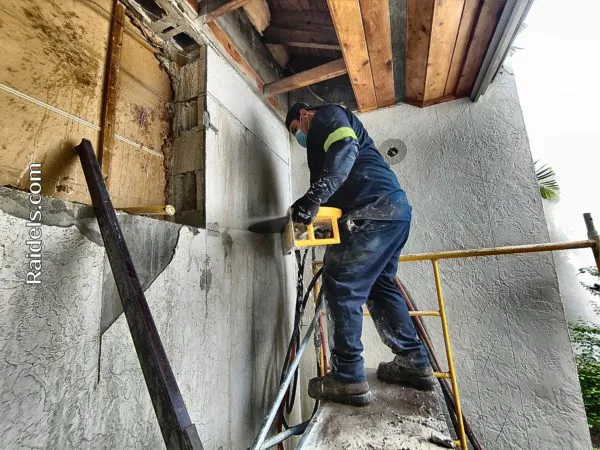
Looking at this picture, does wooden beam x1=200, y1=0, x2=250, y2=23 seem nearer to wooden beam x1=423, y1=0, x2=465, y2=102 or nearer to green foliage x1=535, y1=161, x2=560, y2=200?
wooden beam x1=423, y1=0, x2=465, y2=102

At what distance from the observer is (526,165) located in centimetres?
197

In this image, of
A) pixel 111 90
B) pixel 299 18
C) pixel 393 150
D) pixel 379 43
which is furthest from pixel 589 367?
pixel 111 90

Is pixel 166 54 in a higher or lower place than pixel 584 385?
higher

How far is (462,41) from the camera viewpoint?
172 cm

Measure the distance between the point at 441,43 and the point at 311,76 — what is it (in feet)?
2.80

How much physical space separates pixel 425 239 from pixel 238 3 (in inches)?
76.1

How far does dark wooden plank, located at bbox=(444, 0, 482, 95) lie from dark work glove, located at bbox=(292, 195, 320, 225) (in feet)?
4.44

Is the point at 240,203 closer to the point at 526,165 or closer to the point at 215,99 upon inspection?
the point at 215,99

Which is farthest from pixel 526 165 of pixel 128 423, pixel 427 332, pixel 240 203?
pixel 128 423

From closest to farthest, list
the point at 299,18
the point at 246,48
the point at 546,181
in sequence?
the point at 246,48
the point at 299,18
the point at 546,181

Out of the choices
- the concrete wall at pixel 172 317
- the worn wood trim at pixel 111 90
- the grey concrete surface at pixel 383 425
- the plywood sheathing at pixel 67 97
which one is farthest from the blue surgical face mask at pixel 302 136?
the grey concrete surface at pixel 383 425

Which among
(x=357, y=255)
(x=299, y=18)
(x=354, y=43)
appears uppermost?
(x=299, y=18)

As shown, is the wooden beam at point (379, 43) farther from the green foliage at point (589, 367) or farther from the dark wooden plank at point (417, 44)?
the green foliage at point (589, 367)

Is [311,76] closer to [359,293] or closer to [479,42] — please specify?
[479,42]
